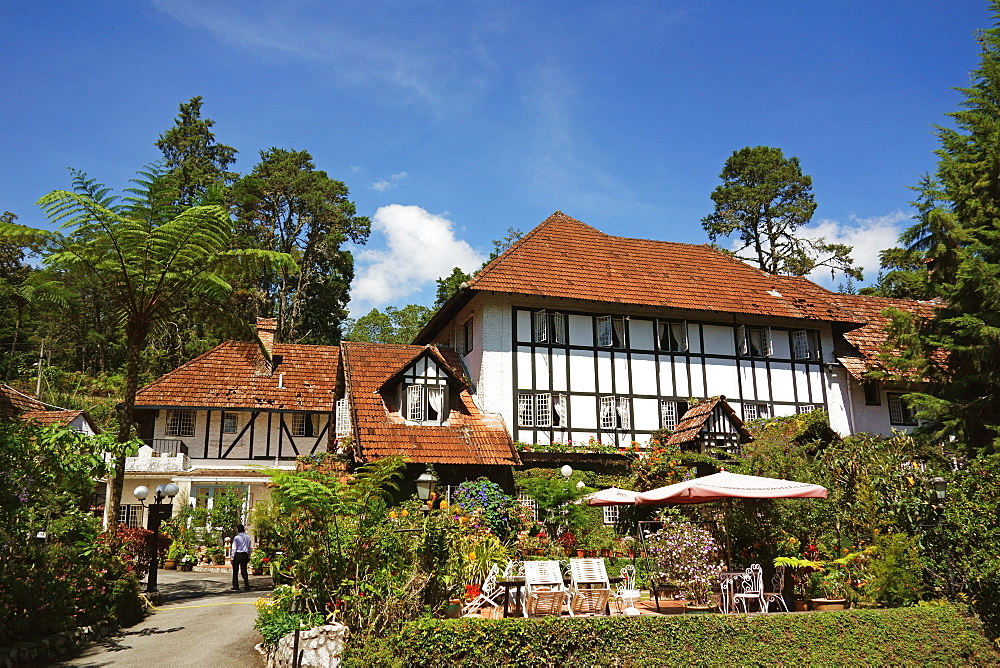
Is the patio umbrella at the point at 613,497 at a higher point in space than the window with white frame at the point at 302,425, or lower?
lower

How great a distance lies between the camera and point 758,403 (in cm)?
2405

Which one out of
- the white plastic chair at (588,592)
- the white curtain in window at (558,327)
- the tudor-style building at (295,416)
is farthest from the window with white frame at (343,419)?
the white plastic chair at (588,592)

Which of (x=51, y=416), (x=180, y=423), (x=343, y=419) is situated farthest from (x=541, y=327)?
(x=51, y=416)

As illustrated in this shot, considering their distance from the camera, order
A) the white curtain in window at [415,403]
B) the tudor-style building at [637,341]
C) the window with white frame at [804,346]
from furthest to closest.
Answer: the window with white frame at [804,346] → the tudor-style building at [637,341] → the white curtain in window at [415,403]

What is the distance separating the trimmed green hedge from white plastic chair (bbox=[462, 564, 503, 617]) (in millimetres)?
2034

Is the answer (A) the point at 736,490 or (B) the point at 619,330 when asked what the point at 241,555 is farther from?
(B) the point at 619,330

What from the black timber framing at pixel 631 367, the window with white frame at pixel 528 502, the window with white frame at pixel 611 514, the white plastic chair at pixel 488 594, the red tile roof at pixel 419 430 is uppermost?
the black timber framing at pixel 631 367

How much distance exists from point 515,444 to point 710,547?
28.8ft

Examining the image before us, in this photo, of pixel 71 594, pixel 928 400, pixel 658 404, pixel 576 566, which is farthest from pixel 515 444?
pixel 71 594

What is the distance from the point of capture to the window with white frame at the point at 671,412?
22984 millimetres

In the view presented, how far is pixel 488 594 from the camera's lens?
1239cm

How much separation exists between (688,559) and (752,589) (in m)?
1.17

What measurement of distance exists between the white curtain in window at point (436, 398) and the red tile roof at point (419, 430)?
13.5 inches

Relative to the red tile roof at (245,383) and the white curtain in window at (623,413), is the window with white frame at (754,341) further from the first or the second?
the red tile roof at (245,383)
